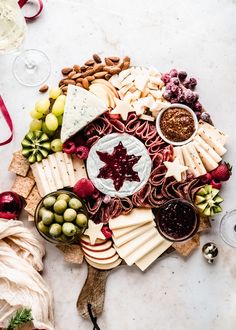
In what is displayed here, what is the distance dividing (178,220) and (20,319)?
2.86ft

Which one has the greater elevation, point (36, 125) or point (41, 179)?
point (36, 125)

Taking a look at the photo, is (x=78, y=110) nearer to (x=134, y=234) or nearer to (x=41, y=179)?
(x=41, y=179)

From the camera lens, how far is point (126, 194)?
3154 millimetres

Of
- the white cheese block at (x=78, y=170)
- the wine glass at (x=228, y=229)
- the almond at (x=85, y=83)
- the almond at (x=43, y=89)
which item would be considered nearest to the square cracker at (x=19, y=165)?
the white cheese block at (x=78, y=170)

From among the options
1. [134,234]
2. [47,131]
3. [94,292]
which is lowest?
[94,292]

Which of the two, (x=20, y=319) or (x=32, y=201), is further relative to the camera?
(x=32, y=201)

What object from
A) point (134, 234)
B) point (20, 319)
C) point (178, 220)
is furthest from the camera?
point (134, 234)

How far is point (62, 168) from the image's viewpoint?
3146 mm

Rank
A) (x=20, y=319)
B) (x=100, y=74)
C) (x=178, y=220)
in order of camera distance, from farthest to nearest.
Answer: (x=100, y=74)
(x=178, y=220)
(x=20, y=319)

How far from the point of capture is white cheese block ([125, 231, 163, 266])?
10.2ft

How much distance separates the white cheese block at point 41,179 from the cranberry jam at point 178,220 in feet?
1.92

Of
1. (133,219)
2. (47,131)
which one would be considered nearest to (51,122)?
(47,131)

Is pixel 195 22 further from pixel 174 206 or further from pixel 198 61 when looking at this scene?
pixel 174 206

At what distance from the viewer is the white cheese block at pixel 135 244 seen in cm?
312
